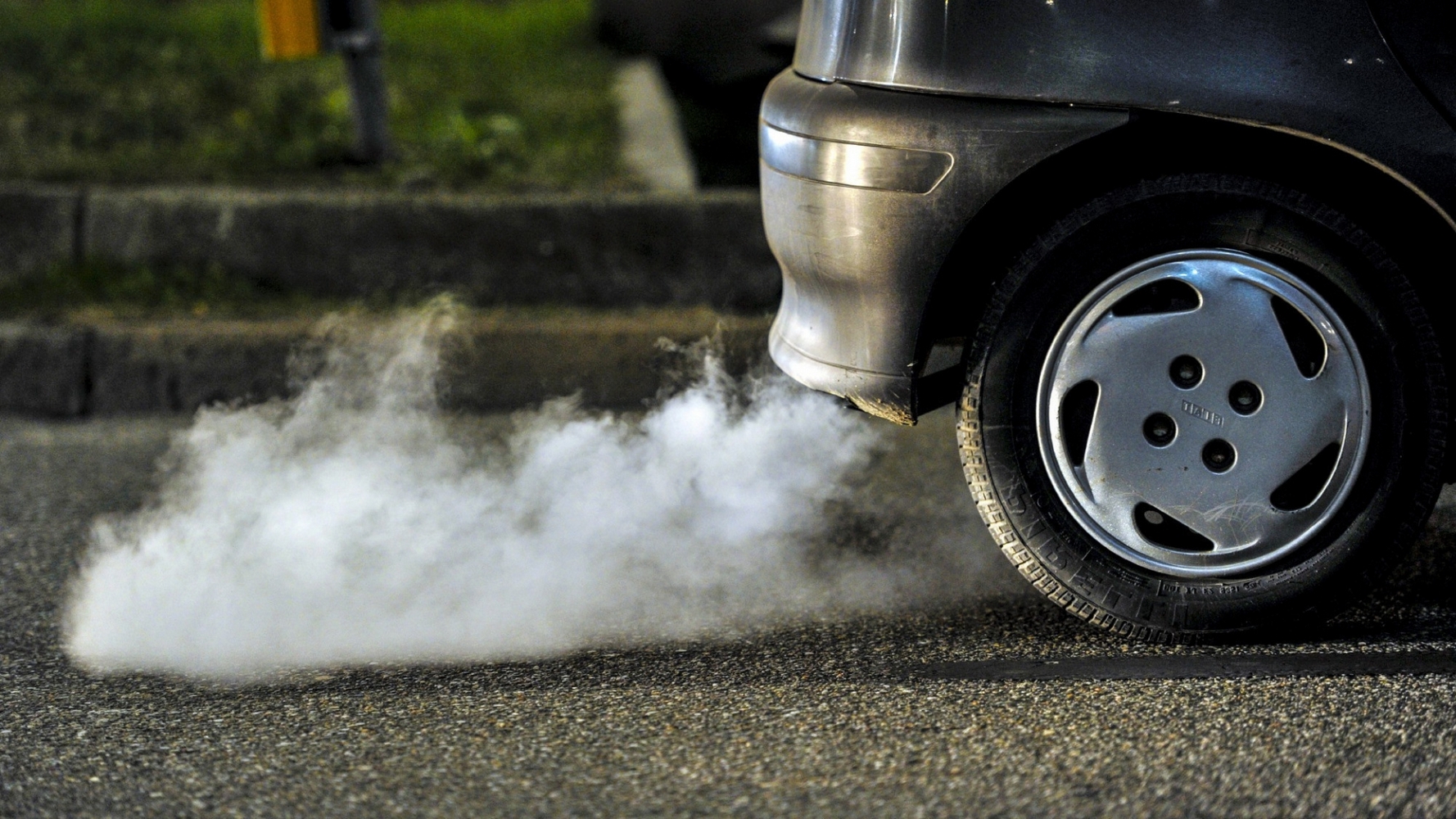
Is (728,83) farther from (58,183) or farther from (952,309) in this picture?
(952,309)

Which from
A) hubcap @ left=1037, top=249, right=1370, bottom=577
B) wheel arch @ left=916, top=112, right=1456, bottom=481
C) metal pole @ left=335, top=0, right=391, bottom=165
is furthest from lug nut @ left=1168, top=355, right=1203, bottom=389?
metal pole @ left=335, top=0, right=391, bottom=165

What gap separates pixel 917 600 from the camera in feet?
9.85

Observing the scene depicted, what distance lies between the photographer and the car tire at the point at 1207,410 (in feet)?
8.39

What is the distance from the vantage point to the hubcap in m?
2.56

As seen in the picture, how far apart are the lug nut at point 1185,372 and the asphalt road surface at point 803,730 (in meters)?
0.50

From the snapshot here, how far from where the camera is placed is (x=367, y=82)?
18.4 feet

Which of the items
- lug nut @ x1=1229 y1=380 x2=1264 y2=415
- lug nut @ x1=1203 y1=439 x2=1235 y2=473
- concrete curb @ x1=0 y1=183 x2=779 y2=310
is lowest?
concrete curb @ x1=0 y1=183 x2=779 y2=310

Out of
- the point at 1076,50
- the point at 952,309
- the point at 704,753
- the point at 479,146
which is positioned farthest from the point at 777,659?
the point at 479,146

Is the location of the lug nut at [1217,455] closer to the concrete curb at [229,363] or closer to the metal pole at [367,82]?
the concrete curb at [229,363]

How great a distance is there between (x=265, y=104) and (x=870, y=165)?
4.82m

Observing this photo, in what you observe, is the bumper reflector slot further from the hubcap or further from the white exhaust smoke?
the white exhaust smoke

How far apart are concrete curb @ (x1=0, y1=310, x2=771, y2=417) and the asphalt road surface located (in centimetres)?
174

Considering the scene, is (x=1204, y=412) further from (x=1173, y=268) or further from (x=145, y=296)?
(x=145, y=296)

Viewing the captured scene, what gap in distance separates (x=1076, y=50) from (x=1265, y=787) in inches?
50.3
